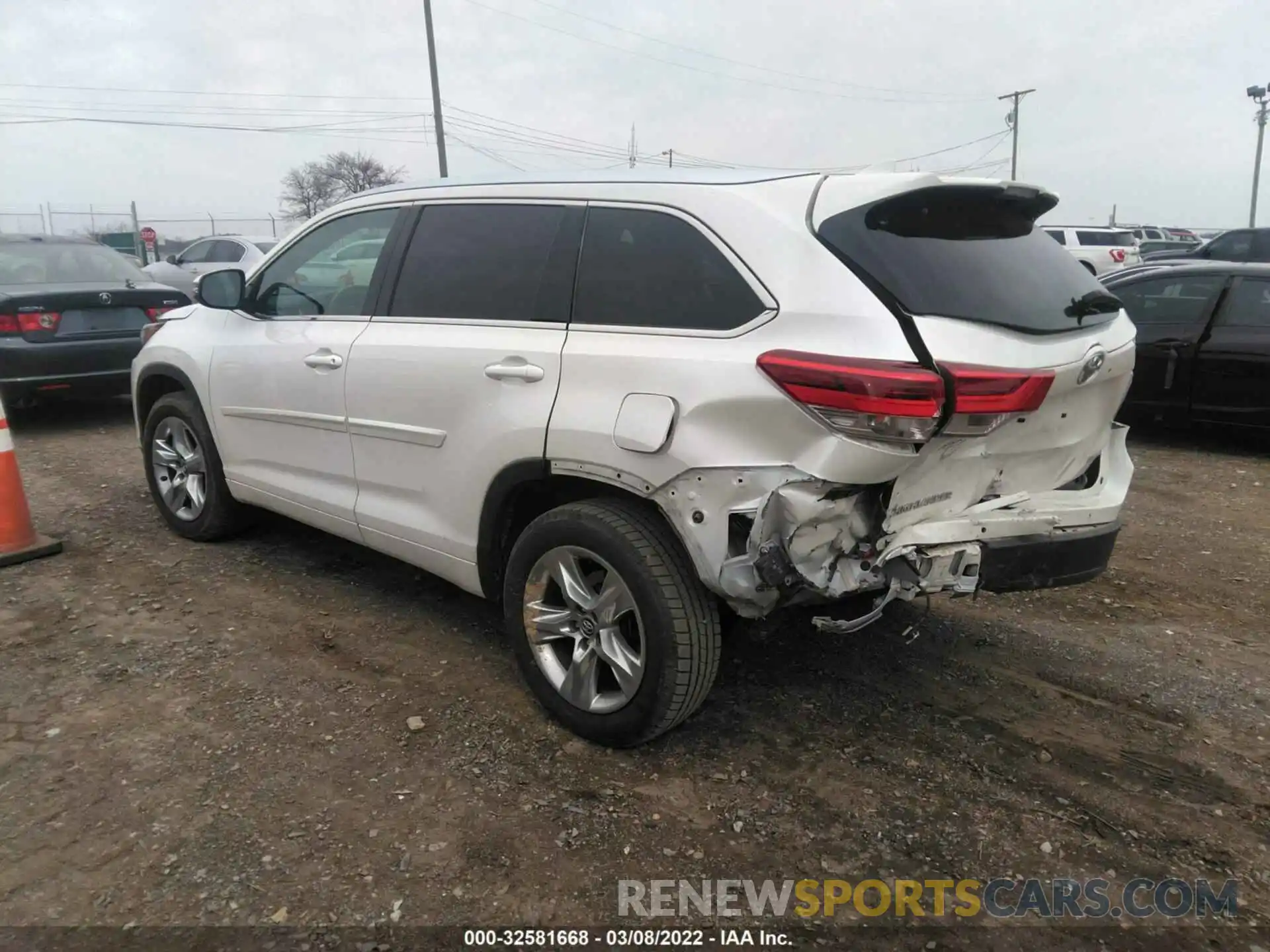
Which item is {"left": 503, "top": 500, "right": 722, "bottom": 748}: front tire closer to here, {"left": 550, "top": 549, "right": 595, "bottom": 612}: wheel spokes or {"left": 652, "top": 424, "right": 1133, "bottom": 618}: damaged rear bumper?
{"left": 550, "top": 549, "right": 595, "bottom": 612}: wheel spokes

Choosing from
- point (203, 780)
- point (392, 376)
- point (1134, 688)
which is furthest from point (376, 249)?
point (1134, 688)

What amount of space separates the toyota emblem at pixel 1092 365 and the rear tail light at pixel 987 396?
0.29m

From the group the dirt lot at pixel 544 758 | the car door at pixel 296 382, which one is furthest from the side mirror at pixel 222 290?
the dirt lot at pixel 544 758

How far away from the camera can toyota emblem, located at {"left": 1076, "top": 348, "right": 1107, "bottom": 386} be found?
9.42 ft

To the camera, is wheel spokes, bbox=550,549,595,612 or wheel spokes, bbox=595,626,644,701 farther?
wheel spokes, bbox=550,549,595,612

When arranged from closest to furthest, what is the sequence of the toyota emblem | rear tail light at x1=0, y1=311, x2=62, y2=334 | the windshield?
1. the toyota emblem
2. rear tail light at x1=0, y1=311, x2=62, y2=334
3. the windshield

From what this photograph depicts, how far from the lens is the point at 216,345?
453 cm

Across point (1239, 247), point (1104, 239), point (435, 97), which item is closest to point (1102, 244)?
point (1104, 239)

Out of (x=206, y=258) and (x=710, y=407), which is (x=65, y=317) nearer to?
(x=710, y=407)

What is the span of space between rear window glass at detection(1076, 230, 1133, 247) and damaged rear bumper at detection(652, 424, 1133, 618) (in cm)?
2415

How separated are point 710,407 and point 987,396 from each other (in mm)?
753

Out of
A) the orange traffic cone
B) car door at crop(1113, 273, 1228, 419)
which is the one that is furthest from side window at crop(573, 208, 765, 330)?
car door at crop(1113, 273, 1228, 419)

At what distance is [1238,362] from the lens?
272 inches

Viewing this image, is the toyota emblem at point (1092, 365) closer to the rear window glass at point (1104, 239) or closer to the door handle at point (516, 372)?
the door handle at point (516, 372)
